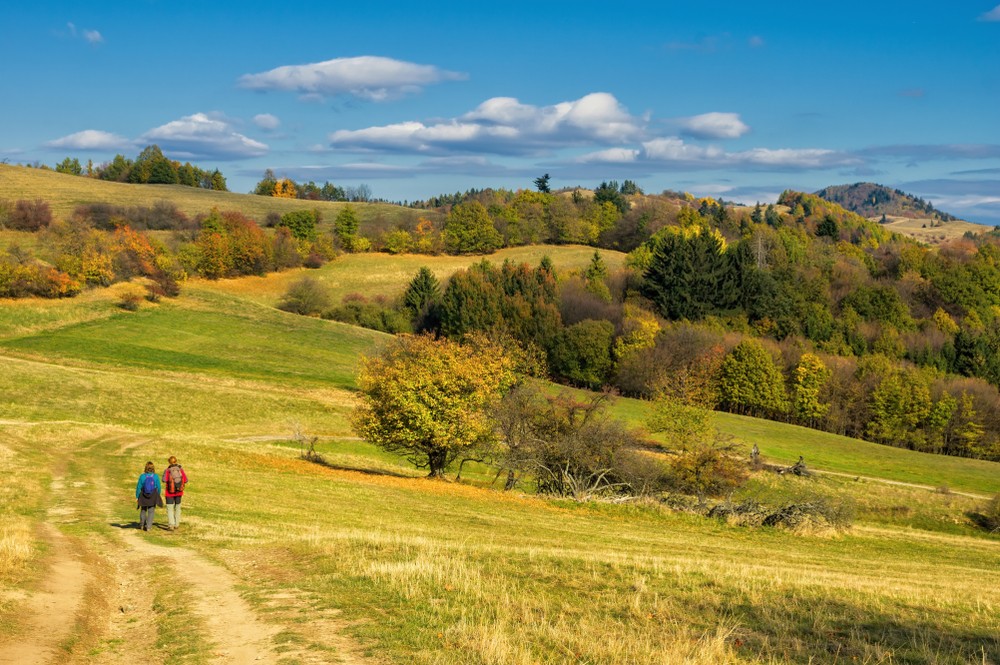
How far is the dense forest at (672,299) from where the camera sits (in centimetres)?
10438

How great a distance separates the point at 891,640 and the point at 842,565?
14.4m

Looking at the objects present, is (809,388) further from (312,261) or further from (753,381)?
(312,261)

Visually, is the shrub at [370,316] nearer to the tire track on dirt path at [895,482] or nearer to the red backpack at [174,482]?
the tire track on dirt path at [895,482]

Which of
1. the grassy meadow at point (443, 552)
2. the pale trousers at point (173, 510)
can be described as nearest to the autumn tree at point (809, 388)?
the grassy meadow at point (443, 552)

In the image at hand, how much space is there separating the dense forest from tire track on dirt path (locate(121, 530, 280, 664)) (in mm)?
50998

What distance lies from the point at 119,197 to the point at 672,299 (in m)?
121

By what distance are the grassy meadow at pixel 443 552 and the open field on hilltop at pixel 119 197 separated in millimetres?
106904

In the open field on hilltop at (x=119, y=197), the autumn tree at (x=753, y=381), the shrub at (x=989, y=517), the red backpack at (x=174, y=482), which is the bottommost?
the shrub at (x=989, y=517)

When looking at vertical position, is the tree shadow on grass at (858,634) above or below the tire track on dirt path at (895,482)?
above

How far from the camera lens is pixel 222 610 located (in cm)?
1384

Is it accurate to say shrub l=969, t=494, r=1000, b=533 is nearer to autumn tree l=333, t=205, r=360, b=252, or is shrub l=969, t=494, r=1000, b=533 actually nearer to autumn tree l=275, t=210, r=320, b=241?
autumn tree l=275, t=210, r=320, b=241

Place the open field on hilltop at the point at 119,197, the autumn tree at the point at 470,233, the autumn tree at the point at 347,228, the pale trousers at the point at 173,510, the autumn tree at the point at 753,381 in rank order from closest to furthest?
the pale trousers at the point at 173,510
the autumn tree at the point at 753,381
the open field on hilltop at the point at 119,197
the autumn tree at the point at 470,233
the autumn tree at the point at 347,228

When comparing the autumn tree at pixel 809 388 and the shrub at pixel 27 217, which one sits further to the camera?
the shrub at pixel 27 217

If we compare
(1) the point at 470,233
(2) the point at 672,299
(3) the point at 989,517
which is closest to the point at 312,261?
(1) the point at 470,233
